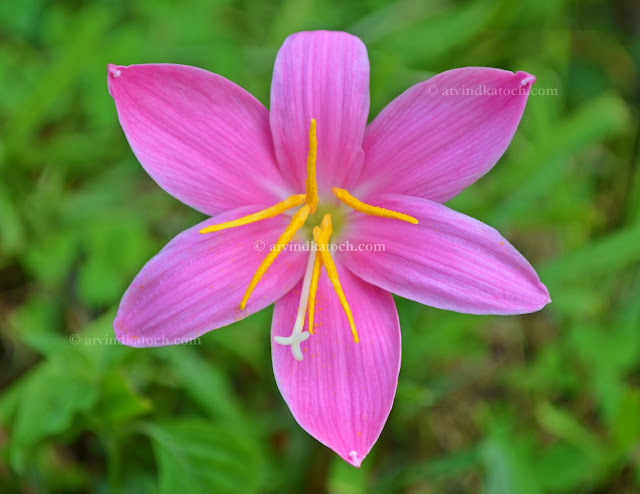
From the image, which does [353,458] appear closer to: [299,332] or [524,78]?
[299,332]

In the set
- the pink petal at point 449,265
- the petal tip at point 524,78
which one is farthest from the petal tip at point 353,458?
the petal tip at point 524,78

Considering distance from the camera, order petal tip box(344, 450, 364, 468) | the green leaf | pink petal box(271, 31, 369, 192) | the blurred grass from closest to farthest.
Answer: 1. petal tip box(344, 450, 364, 468)
2. pink petal box(271, 31, 369, 192)
3. the green leaf
4. the blurred grass

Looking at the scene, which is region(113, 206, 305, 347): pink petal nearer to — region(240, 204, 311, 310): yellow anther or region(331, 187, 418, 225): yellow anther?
region(240, 204, 311, 310): yellow anther

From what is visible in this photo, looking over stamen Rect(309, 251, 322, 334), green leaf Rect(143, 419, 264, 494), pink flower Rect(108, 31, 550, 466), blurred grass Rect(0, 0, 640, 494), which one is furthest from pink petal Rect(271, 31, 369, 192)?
green leaf Rect(143, 419, 264, 494)

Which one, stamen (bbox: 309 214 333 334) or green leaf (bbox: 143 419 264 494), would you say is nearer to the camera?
stamen (bbox: 309 214 333 334)

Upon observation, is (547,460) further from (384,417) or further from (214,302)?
(214,302)

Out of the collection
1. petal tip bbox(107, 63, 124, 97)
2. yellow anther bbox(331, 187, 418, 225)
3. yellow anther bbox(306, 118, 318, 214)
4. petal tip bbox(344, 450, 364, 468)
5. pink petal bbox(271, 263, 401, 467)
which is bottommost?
petal tip bbox(344, 450, 364, 468)

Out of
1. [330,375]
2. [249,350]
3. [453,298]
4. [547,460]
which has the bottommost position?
[547,460]

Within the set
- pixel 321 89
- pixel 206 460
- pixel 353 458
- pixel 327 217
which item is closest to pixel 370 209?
pixel 327 217

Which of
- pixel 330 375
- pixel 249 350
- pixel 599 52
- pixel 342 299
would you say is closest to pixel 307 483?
pixel 249 350
